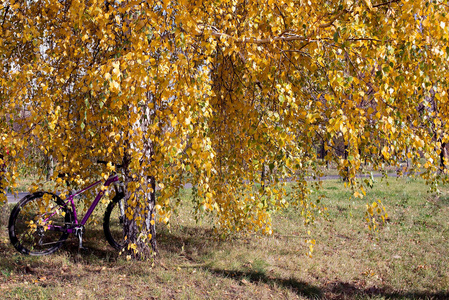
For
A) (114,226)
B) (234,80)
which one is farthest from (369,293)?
(114,226)

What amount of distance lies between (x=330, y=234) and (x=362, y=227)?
1054mm

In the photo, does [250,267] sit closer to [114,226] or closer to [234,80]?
[234,80]

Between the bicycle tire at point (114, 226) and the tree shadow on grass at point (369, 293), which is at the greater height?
the bicycle tire at point (114, 226)

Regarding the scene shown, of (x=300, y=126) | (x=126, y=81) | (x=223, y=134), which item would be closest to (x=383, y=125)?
(x=300, y=126)

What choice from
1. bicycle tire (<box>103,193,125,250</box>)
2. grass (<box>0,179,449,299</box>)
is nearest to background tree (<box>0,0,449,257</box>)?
bicycle tire (<box>103,193,125,250</box>)

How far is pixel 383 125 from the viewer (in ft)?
8.27

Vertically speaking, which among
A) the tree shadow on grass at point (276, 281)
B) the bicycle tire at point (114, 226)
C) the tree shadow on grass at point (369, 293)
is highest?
the bicycle tire at point (114, 226)

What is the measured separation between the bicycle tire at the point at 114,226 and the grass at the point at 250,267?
0.65ft

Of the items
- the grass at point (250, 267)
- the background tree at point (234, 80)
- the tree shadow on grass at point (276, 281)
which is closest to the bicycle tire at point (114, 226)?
the grass at point (250, 267)

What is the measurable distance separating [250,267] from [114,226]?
3.03 m

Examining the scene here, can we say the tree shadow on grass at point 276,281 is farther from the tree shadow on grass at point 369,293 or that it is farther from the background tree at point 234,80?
the background tree at point 234,80

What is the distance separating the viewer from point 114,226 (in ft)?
22.6

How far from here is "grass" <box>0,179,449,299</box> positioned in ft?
13.6

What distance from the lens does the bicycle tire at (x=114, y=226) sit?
5230mm
